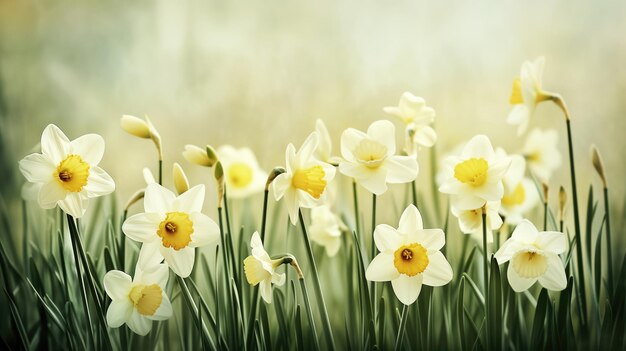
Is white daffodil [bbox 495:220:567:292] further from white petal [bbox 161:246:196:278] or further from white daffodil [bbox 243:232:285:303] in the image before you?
white petal [bbox 161:246:196:278]

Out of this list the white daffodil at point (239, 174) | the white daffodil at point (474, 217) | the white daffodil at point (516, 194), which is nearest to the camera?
the white daffodil at point (474, 217)

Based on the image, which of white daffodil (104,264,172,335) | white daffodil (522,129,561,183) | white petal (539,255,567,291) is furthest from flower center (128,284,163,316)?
white daffodil (522,129,561,183)

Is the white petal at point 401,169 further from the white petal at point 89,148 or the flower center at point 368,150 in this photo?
the white petal at point 89,148

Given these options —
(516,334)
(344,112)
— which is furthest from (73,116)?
(516,334)

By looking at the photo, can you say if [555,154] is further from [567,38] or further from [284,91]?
[284,91]

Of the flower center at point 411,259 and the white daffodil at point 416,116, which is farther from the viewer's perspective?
the white daffodil at point 416,116

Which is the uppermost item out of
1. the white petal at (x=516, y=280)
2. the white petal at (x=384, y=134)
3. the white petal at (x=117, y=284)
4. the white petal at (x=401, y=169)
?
the white petal at (x=384, y=134)

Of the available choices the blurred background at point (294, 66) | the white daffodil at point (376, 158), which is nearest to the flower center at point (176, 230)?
the white daffodil at point (376, 158)
